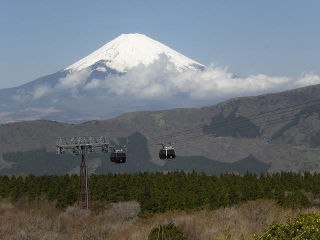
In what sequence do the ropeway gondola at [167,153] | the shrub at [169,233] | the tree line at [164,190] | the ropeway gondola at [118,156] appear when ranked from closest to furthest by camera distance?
the shrub at [169,233] → the ropeway gondola at [167,153] → the ropeway gondola at [118,156] → the tree line at [164,190]

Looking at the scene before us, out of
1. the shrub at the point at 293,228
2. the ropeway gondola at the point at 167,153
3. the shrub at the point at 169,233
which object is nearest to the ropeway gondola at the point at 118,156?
the ropeway gondola at the point at 167,153

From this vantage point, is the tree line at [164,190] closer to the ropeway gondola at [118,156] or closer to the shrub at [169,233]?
the ropeway gondola at [118,156]

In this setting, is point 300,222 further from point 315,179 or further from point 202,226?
point 315,179

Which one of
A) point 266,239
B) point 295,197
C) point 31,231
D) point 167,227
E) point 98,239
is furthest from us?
point 295,197

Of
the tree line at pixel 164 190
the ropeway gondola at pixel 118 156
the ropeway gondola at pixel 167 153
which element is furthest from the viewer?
the tree line at pixel 164 190

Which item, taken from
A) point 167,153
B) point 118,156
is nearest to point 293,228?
point 167,153

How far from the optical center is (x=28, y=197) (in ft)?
476

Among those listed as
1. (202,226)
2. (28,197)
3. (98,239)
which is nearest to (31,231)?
(98,239)

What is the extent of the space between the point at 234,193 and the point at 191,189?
12.5 meters

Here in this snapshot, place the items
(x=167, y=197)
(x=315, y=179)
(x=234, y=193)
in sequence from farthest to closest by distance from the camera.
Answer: (x=315, y=179), (x=234, y=193), (x=167, y=197)

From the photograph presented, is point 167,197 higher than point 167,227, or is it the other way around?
point 167,227

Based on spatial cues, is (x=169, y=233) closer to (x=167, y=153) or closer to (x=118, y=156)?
(x=167, y=153)

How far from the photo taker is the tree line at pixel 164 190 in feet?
410

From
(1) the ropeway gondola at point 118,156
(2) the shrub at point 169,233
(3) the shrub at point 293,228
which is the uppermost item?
(1) the ropeway gondola at point 118,156
